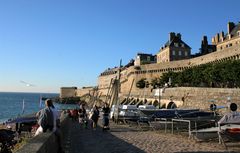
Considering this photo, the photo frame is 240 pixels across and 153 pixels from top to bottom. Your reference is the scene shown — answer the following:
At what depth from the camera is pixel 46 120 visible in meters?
10.1

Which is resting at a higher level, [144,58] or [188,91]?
[144,58]

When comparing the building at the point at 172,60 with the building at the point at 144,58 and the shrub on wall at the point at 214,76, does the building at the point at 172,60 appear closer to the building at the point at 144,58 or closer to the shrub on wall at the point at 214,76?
the shrub on wall at the point at 214,76

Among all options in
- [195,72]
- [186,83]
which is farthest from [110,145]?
[186,83]

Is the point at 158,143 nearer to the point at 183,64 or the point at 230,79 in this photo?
the point at 230,79

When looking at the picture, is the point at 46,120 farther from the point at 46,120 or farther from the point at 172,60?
the point at 172,60

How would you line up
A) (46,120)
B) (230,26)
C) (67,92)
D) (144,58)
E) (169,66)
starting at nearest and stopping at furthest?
(46,120) → (230,26) → (169,66) → (144,58) → (67,92)

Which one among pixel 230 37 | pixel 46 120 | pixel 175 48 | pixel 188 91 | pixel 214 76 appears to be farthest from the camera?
pixel 175 48

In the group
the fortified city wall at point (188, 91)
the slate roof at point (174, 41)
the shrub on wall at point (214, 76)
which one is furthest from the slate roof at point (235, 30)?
the slate roof at point (174, 41)

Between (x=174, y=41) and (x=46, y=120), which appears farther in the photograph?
(x=174, y=41)

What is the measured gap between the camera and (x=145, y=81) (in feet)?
285

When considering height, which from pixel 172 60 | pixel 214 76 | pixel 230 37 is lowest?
pixel 214 76

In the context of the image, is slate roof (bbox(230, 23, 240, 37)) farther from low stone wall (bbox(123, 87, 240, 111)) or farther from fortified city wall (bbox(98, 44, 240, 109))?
low stone wall (bbox(123, 87, 240, 111))

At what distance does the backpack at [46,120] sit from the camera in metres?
10.0

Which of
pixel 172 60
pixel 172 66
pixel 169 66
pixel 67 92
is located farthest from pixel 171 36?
pixel 67 92
